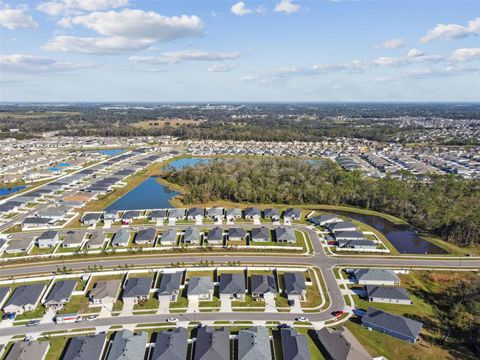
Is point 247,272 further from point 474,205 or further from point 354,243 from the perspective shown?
point 474,205

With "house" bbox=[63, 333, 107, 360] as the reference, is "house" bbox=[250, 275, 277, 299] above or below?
above

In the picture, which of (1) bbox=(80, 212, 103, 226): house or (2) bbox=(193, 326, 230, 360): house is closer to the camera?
(2) bbox=(193, 326, 230, 360): house

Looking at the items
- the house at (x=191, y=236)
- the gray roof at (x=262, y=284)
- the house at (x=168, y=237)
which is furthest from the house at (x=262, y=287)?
the house at (x=168, y=237)

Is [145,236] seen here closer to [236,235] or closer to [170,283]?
[236,235]

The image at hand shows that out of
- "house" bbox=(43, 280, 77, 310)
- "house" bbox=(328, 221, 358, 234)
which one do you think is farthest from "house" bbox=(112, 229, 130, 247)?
"house" bbox=(328, 221, 358, 234)

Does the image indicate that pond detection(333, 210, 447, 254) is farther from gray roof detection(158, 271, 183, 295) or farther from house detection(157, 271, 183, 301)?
house detection(157, 271, 183, 301)

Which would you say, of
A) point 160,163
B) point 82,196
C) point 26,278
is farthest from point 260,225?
point 160,163

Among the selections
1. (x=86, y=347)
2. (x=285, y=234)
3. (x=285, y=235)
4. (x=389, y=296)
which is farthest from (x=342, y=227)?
(x=86, y=347)
